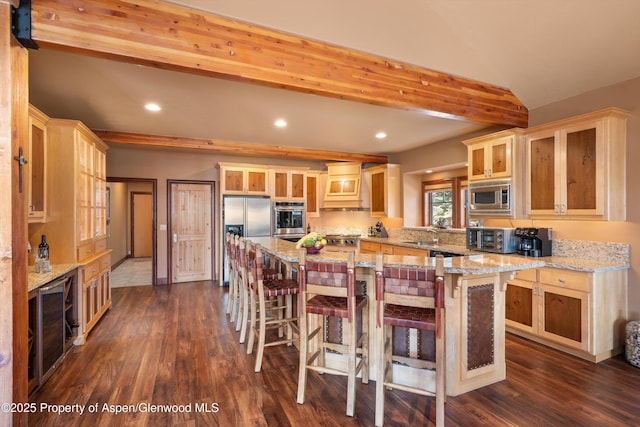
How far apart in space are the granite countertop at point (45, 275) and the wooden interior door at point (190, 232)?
3.02 meters

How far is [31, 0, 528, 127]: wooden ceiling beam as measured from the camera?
1.94m

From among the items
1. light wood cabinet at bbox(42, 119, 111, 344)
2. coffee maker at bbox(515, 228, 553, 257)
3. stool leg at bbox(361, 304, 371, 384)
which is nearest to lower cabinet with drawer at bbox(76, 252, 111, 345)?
light wood cabinet at bbox(42, 119, 111, 344)

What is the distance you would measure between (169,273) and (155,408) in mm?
4272

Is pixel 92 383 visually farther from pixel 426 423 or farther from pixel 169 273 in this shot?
pixel 169 273

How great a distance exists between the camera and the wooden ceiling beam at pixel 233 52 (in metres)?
1.94

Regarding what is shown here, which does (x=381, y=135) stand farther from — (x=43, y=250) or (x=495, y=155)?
(x=43, y=250)

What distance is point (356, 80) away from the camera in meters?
2.74

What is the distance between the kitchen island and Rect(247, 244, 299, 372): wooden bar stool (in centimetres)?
75

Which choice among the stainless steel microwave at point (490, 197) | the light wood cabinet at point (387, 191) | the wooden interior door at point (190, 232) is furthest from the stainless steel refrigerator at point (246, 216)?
the stainless steel microwave at point (490, 197)

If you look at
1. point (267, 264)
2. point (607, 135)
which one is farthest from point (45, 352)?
point (607, 135)

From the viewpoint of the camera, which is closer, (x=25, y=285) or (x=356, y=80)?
(x=25, y=285)

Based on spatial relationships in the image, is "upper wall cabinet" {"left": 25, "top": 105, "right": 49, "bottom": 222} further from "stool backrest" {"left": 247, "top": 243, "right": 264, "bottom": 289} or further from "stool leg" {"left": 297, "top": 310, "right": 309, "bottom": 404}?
"stool leg" {"left": 297, "top": 310, "right": 309, "bottom": 404}

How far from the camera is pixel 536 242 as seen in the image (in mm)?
3596

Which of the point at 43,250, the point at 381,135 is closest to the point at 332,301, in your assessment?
A: the point at 43,250
